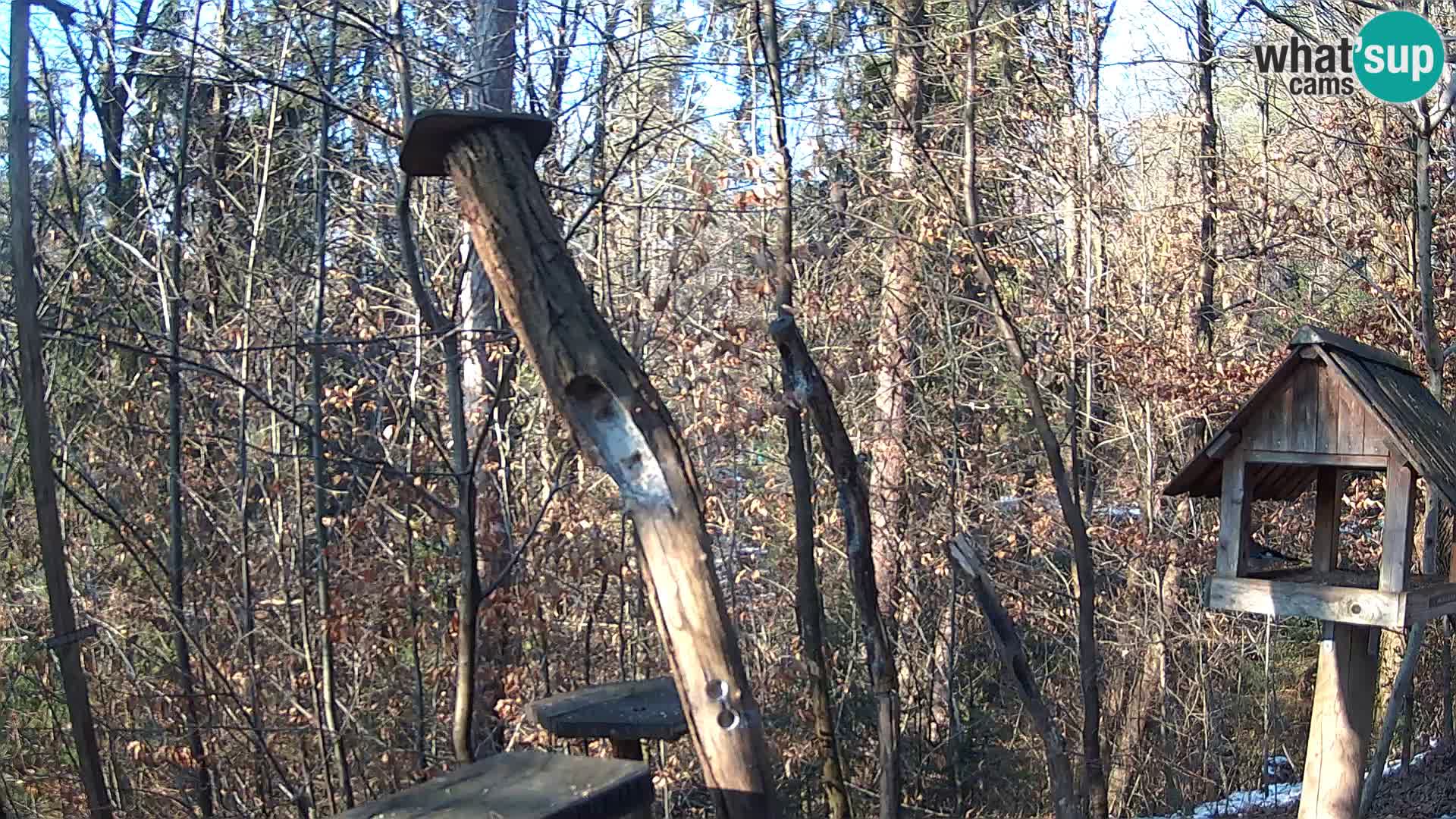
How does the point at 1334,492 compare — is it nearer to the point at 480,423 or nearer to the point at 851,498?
the point at 851,498

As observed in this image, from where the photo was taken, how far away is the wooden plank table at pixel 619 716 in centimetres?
368

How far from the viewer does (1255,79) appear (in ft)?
29.1

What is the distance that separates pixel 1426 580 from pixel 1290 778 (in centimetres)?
537

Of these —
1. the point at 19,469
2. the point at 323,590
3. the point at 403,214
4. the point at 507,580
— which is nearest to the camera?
the point at 403,214

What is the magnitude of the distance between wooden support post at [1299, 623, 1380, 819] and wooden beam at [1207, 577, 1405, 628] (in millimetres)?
335

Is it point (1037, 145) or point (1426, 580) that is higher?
point (1037, 145)

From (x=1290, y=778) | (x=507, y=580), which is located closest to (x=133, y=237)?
(x=507, y=580)

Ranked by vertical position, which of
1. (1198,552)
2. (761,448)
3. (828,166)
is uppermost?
(828,166)

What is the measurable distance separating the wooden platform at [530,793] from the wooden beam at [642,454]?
0.85ft

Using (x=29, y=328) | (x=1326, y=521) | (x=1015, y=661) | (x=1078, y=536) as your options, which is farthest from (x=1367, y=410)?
(x=29, y=328)

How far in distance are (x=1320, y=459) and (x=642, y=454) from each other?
91.8 inches

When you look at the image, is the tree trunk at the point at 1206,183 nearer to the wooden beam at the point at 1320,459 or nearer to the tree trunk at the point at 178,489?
the wooden beam at the point at 1320,459

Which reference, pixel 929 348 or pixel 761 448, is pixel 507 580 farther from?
pixel 929 348

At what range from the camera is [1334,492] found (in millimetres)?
4363
